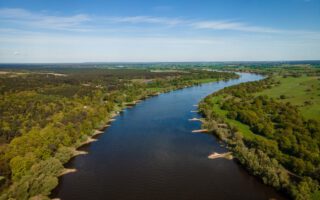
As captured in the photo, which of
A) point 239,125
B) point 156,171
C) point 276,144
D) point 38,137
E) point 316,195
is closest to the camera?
point 316,195

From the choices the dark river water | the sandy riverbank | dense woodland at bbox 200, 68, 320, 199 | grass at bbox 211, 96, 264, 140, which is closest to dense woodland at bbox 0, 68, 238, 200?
the dark river water

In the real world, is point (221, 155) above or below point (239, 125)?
below

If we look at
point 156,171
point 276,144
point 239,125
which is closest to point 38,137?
point 156,171

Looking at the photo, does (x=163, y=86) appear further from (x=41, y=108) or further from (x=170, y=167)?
(x=170, y=167)

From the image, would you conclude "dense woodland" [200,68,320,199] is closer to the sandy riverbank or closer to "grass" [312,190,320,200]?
"grass" [312,190,320,200]

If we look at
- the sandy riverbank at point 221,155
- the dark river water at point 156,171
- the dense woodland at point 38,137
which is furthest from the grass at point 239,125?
the dense woodland at point 38,137

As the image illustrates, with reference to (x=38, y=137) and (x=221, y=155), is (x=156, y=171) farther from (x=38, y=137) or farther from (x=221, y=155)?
(x=38, y=137)
